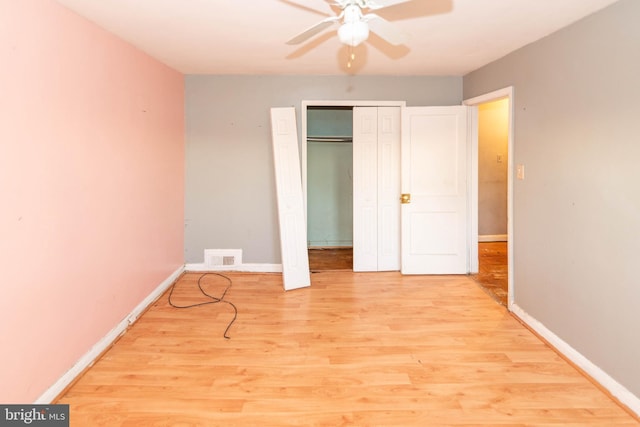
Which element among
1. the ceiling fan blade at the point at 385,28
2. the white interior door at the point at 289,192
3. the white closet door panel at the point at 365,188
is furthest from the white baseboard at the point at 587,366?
the ceiling fan blade at the point at 385,28

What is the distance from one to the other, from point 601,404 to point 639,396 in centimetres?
19

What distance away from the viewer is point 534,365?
248 centimetres

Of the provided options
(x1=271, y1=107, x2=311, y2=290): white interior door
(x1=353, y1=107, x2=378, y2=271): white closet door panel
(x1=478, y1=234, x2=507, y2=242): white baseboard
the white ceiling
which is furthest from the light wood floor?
(x1=478, y1=234, x2=507, y2=242): white baseboard

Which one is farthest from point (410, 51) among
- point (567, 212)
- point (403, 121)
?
point (567, 212)

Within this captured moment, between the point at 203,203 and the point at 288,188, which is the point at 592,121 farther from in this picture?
the point at 203,203

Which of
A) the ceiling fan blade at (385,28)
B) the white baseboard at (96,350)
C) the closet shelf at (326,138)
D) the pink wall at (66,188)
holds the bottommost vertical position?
the white baseboard at (96,350)

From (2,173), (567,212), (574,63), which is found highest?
(574,63)

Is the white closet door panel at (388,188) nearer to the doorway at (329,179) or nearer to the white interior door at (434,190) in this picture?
the white interior door at (434,190)

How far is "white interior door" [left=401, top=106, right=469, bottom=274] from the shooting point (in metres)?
4.29

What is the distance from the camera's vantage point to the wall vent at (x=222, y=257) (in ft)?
14.9

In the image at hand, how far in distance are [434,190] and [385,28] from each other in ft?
9.10

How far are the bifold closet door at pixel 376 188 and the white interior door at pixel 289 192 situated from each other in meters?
0.76

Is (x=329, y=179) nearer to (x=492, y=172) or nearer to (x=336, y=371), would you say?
(x=492, y=172)

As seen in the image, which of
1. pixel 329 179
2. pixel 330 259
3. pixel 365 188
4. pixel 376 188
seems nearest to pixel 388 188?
pixel 376 188
